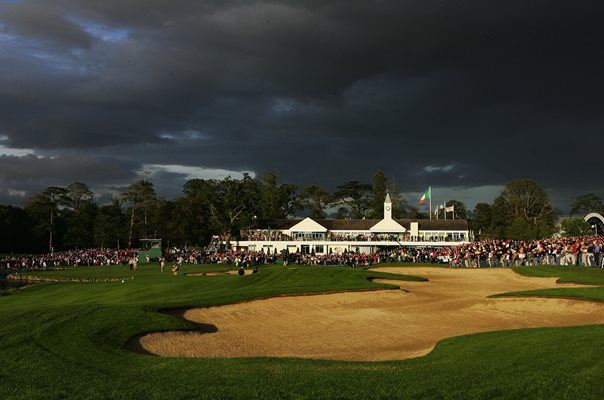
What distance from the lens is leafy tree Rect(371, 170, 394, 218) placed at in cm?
11906

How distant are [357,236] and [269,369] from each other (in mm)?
71563

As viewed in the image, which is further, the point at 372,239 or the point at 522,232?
the point at 372,239

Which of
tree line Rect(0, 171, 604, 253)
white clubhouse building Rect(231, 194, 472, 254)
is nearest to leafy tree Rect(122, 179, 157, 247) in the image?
tree line Rect(0, 171, 604, 253)

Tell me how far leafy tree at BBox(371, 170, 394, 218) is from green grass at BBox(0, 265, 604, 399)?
4126 inches

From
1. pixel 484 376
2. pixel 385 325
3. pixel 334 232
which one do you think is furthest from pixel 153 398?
pixel 334 232

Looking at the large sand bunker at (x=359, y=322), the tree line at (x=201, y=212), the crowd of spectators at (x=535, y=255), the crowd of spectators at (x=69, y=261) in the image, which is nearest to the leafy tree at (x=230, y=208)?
the tree line at (x=201, y=212)

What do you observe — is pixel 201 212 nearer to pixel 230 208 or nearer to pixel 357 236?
pixel 230 208

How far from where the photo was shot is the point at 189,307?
20953 mm

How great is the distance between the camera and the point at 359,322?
1944 centimetres

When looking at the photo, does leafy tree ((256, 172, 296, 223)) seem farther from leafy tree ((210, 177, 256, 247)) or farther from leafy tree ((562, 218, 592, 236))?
leafy tree ((562, 218, 592, 236))

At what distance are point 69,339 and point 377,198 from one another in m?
110

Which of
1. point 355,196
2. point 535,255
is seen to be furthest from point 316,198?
point 535,255

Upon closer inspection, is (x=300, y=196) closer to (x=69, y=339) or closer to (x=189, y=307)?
(x=189, y=307)

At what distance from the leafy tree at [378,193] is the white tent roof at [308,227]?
118 ft
